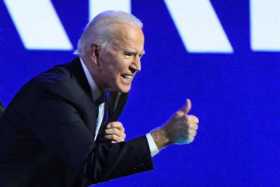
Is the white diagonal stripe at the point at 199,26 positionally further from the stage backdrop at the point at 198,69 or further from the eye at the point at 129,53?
the eye at the point at 129,53

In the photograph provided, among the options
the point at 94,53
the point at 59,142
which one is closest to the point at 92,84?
the point at 94,53

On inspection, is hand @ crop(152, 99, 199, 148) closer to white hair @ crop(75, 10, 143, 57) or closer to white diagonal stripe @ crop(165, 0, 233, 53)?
white hair @ crop(75, 10, 143, 57)

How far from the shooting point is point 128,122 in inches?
96.8

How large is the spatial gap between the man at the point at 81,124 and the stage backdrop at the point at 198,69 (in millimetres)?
889

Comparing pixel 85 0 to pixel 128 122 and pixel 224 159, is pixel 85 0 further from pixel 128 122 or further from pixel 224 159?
pixel 224 159

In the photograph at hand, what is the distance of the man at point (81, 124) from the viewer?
1.40 meters

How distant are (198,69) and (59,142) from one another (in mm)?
1100

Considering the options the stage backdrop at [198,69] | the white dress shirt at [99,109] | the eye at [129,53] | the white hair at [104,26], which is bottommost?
the stage backdrop at [198,69]

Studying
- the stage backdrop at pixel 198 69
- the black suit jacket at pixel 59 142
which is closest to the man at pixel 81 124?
the black suit jacket at pixel 59 142

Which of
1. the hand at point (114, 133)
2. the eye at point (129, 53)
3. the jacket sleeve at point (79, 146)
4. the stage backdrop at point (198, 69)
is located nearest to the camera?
the jacket sleeve at point (79, 146)

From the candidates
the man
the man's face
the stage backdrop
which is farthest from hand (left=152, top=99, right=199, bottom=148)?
the stage backdrop

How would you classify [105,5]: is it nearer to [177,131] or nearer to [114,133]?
[114,133]

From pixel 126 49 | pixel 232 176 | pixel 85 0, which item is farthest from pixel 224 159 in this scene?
pixel 126 49

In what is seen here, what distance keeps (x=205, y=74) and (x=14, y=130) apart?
1.07 metres
